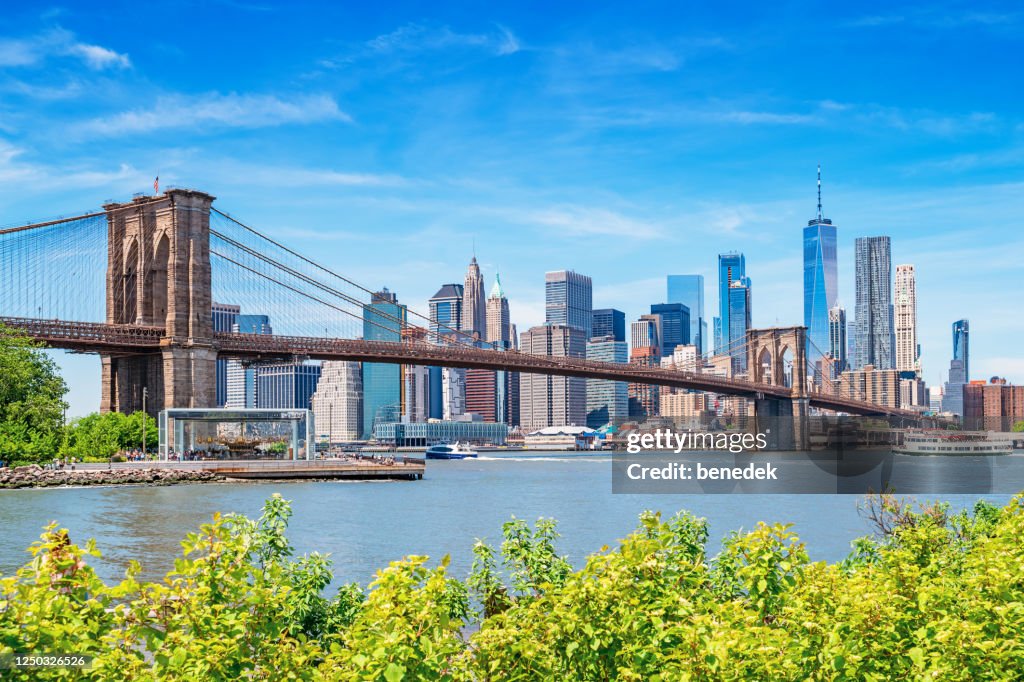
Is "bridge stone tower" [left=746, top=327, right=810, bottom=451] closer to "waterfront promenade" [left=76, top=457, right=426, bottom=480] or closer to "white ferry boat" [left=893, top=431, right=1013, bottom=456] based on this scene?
"white ferry boat" [left=893, top=431, right=1013, bottom=456]

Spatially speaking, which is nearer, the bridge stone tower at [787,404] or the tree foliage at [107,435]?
the tree foliage at [107,435]

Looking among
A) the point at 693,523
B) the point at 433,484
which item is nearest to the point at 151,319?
the point at 433,484

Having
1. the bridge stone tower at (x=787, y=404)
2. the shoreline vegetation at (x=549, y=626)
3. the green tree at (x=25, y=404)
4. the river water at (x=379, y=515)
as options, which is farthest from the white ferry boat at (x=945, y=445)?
the shoreline vegetation at (x=549, y=626)

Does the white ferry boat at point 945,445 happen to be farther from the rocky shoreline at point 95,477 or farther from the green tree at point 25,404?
the green tree at point 25,404

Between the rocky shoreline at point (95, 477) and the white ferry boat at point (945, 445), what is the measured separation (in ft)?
299

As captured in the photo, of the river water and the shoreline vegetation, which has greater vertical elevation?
the shoreline vegetation

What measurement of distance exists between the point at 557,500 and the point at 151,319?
129 feet

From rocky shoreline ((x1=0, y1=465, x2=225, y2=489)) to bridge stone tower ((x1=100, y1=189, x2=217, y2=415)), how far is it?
34.2 feet

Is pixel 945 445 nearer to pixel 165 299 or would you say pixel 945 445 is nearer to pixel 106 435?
pixel 165 299

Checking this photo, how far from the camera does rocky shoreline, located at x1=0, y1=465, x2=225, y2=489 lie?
55031 mm

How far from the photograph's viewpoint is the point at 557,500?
51.3 metres

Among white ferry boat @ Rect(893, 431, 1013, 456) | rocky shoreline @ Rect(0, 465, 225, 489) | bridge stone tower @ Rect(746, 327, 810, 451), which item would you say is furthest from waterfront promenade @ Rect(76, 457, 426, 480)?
A: white ferry boat @ Rect(893, 431, 1013, 456)

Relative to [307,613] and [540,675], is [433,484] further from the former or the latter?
[540,675]

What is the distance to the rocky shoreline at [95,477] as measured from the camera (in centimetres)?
5503
